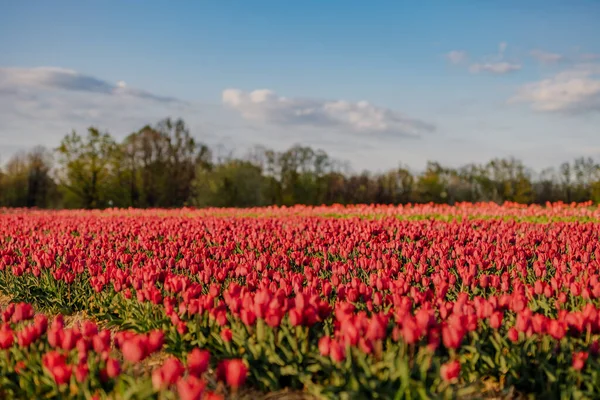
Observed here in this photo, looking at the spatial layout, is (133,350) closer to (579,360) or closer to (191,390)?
(191,390)

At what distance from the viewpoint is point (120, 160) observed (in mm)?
49438

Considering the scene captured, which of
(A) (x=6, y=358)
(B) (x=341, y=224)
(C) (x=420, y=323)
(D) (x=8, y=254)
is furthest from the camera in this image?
(B) (x=341, y=224)

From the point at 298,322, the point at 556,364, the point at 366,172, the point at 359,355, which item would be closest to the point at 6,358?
the point at 298,322

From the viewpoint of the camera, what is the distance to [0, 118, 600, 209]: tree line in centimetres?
4656

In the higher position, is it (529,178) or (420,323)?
(529,178)

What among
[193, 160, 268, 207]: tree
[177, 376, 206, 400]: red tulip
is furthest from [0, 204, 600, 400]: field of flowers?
[193, 160, 268, 207]: tree

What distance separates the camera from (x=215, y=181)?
4034 cm

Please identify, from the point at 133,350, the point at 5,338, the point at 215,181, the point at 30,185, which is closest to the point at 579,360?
the point at 133,350

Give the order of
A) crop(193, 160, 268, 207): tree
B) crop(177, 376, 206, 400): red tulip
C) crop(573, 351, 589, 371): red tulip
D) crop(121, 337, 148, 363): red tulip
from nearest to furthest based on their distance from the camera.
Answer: crop(177, 376, 206, 400): red tulip → crop(121, 337, 148, 363): red tulip → crop(573, 351, 589, 371): red tulip → crop(193, 160, 268, 207): tree

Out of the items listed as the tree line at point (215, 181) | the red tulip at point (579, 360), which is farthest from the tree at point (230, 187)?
the red tulip at point (579, 360)

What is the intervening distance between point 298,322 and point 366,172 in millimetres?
57563

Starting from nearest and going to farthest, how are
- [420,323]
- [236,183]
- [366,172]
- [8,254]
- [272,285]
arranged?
[420,323] → [272,285] → [8,254] → [236,183] → [366,172]

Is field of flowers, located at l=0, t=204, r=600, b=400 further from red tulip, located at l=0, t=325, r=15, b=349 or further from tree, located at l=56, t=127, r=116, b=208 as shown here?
tree, located at l=56, t=127, r=116, b=208

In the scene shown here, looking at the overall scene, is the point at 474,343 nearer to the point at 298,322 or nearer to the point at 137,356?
the point at 298,322
